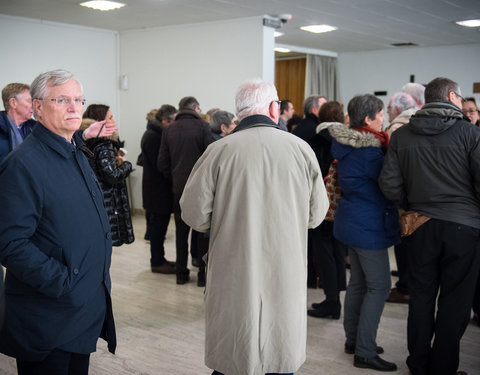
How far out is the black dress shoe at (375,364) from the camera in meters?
3.17

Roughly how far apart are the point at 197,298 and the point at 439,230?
2.34 metres

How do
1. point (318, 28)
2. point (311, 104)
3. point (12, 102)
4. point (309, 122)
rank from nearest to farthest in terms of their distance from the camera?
point (12, 102), point (309, 122), point (311, 104), point (318, 28)

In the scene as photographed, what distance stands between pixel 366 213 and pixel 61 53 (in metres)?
6.05

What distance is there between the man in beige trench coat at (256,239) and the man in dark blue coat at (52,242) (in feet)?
1.53

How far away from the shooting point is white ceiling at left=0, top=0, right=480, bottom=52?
621 centimetres

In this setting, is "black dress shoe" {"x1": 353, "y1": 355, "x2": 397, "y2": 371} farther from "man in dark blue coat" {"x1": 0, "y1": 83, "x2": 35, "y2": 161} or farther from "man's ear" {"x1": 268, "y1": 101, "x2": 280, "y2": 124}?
"man in dark blue coat" {"x1": 0, "y1": 83, "x2": 35, "y2": 161}

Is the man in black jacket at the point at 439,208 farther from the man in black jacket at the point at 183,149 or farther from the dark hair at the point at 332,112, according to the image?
the man in black jacket at the point at 183,149

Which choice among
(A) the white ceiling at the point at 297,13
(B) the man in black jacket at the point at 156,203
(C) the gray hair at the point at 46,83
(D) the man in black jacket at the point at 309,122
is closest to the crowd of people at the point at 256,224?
(C) the gray hair at the point at 46,83

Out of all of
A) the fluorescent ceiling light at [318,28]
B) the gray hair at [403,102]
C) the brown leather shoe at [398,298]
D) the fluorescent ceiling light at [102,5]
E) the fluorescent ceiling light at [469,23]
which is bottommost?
the brown leather shoe at [398,298]

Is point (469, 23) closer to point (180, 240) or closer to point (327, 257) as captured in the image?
point (327, 257)

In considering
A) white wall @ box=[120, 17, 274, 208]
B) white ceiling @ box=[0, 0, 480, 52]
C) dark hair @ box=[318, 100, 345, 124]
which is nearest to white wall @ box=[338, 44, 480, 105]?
white ceiling @ box=[0, 0, 480, 52]

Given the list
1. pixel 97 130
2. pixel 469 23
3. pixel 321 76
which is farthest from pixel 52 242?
pixel 321 76

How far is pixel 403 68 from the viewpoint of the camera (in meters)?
11.0

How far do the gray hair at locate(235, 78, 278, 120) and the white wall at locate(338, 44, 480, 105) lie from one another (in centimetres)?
889
